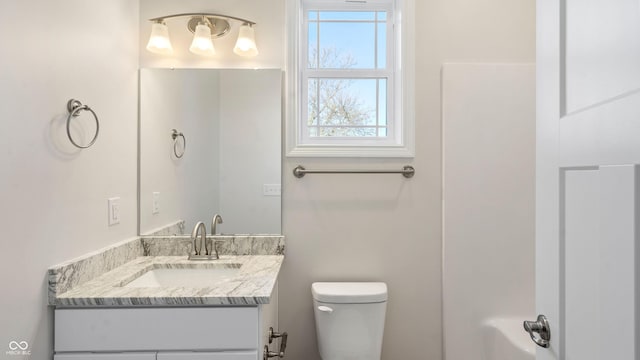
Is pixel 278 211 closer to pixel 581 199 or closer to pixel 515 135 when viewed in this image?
pixel 515 135

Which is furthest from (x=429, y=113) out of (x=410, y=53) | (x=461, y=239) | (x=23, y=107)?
(x=23, y=107)

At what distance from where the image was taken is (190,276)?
1.76 meters

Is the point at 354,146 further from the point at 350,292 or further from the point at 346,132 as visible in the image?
the point at 350,292

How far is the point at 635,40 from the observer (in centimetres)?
57

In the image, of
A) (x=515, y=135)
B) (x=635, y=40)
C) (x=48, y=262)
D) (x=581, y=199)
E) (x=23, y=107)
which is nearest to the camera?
(x=635, y=40)

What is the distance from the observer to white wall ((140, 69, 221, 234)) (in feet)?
6.40

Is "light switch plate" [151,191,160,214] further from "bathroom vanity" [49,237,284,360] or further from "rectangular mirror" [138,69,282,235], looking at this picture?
"bathroom vanity" [49,237,284,360]

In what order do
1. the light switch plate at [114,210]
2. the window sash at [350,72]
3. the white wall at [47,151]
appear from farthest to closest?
the window sash at [350,72] < the light switch plate at [114,210] < the white wall at [47,151]

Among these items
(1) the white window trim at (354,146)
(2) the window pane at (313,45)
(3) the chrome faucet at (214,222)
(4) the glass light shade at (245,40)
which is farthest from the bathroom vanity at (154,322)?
(2) the window pane at (313,45)

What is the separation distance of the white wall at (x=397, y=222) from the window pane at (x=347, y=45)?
0.28 meters

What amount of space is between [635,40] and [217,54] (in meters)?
1.79

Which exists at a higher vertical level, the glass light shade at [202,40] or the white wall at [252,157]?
the glass light shade at [202,40]

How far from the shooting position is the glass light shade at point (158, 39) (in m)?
1.91

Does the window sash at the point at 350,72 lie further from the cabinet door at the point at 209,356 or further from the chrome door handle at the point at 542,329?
the chrome door handle at the point at 542,329
